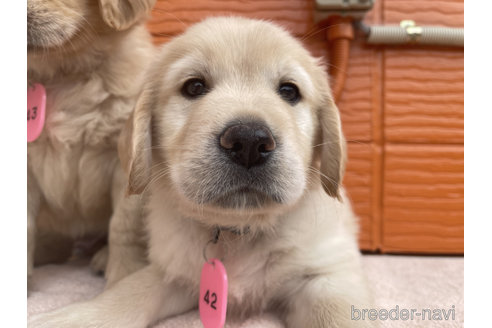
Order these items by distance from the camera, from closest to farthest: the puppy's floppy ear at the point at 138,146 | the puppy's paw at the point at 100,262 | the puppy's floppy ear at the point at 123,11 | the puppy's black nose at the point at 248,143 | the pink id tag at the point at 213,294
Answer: the puppy's black nose at the point at 248,143, the pink id tag at the point at 213,294, the puppy's floppy ear at the point at 138,146, the puppy's floppy ear at the point at 123,11, the puppy's paw at the point at 100,262

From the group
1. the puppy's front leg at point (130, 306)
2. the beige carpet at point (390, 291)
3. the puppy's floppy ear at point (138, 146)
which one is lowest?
the beige carpet at point (390, 291)

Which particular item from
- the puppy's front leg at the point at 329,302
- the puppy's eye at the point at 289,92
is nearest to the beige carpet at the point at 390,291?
the puppy's front leg at the point at 329,302

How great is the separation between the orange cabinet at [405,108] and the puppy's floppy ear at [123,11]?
80 cm

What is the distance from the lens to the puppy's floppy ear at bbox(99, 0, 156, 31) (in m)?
1.55

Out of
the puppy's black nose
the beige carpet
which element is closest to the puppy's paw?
the beige carpet

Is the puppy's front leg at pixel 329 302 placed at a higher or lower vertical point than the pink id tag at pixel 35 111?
lower

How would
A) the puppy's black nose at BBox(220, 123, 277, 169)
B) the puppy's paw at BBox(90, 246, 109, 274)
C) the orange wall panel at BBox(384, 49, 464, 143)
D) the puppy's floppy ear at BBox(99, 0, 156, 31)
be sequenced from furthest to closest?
the orange wall panel at BBox(384, 49, 464, 143) → the puppy's paw at BBox(90, 246, 109, 274) → the puppy's floppy ear at BBox(99, 0, 156, 31) → the puppy's black nose at BBox(220, 123, 277, 169)

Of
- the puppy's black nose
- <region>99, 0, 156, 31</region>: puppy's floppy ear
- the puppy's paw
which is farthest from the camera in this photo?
the puppy's paw

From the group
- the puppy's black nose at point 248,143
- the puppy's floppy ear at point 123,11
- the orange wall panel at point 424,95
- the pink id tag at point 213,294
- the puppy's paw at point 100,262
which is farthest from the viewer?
the orange wall panel at point 424,95

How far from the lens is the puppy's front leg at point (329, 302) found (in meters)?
1.14

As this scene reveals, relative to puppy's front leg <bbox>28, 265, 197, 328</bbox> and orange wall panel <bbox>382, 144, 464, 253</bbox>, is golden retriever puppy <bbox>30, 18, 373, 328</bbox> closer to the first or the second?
puppy's front leg <bbox>28, 265, 197, 328</bbox>

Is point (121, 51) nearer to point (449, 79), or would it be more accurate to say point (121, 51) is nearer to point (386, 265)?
point (386, 265)

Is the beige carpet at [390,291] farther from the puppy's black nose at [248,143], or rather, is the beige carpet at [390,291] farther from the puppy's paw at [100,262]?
the puppy's black nose at [248,143]

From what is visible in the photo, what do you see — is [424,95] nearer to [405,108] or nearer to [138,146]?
[405,108]
